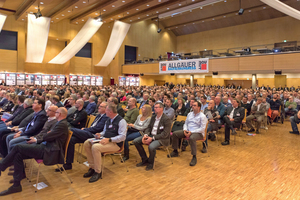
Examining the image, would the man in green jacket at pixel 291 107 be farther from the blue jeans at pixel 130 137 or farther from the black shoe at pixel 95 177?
the black shoe at pixel 95 177

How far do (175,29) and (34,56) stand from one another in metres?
17.8

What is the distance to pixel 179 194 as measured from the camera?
2.83 metres

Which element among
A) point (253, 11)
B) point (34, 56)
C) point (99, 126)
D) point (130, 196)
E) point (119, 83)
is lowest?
point (130, 196)

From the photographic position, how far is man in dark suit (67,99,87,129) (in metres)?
4.29

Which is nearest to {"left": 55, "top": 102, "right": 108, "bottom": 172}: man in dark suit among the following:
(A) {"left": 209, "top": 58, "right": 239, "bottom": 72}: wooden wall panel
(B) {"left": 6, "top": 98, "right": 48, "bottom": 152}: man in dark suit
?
(B) {"left": 6, "top": 98, "right": 48, "bottom": 152}: man in dark suit

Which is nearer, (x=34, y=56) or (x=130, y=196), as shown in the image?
(x=130, y=196)

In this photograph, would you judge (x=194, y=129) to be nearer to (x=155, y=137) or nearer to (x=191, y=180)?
(x=155, y=137)

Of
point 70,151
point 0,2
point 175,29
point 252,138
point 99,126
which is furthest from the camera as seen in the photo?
point 175,29

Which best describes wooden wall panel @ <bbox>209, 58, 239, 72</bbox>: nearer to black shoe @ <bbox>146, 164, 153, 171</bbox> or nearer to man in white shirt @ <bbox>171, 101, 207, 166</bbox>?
man in white shirt @ <bbox>171, 101, 207, 166</bbox>

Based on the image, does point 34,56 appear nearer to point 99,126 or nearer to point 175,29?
point 99,126

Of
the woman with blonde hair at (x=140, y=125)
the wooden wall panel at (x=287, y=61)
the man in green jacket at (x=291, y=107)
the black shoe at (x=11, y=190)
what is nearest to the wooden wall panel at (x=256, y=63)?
the wooden wall panel at (x=287, y=61)

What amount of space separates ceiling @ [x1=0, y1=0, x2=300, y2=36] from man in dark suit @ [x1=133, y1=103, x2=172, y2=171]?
14.0 meters

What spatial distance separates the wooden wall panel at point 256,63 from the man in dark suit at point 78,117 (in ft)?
43.6

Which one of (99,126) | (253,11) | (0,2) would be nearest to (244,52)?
(253,11)
